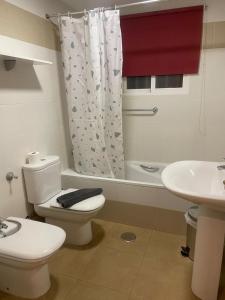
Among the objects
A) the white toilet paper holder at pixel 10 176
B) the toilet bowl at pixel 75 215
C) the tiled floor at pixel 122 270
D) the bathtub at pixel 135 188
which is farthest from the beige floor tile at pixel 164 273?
the white toilet paper holder at pixel 10 176

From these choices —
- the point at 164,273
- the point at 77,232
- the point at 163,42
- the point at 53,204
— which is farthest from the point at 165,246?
the point at 163,42

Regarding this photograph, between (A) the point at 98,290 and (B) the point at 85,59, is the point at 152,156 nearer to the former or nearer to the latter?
(B) the point at 85,59

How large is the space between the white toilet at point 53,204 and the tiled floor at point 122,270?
5.9 inches

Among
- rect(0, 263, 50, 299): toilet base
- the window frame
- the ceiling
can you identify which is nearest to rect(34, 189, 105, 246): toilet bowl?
rect(0, 263, 50, 299): toilet base

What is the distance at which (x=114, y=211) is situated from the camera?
7.48 ft

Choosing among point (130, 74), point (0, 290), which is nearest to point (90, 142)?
point (130, 74)

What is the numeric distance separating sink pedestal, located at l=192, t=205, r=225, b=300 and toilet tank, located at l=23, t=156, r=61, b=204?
1.27 m

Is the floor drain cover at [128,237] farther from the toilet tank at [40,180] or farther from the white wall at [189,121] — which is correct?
the white wall at [189,121]

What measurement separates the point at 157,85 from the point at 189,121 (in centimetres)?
55

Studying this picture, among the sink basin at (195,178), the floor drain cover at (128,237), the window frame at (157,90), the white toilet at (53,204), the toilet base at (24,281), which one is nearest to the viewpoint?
the sink basin at (195,178)

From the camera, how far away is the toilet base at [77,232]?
1.96 metres

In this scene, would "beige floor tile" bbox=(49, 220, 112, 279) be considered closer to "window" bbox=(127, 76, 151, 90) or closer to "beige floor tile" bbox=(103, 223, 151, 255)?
"beige floor tile" bbox=(103, 223, 151, 255)

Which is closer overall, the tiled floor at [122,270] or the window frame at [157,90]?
the tiled floor at [122,270]

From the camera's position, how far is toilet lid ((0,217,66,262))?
1.33 metres
